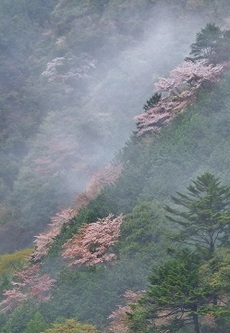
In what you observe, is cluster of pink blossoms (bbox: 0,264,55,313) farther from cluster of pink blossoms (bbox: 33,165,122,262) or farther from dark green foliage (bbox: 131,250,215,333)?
dark green foliage (bbox: 131,250,215,333)

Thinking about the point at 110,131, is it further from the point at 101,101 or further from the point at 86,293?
the point at 86,293

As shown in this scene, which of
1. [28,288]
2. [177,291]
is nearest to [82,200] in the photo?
[28,288]

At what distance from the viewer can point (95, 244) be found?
27.9m

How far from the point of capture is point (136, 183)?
32.6m

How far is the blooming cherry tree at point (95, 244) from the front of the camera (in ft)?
89.1

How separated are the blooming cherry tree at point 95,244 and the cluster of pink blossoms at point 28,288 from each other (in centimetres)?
139

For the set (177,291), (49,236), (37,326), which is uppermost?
(49,236)

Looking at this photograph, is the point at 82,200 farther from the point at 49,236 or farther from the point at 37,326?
the point at 37,326

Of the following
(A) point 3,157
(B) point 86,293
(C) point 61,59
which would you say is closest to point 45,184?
(A) point 3,157

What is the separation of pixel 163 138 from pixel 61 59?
34.7 meters

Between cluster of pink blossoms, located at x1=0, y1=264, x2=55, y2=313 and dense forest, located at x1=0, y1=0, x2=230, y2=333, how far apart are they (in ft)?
0.29

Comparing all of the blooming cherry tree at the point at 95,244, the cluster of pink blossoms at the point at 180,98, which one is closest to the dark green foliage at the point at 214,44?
the cluster of pink blossoms at the point at 180,98

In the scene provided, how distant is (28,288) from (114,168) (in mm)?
10312

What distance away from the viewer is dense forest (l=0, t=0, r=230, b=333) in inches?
777
